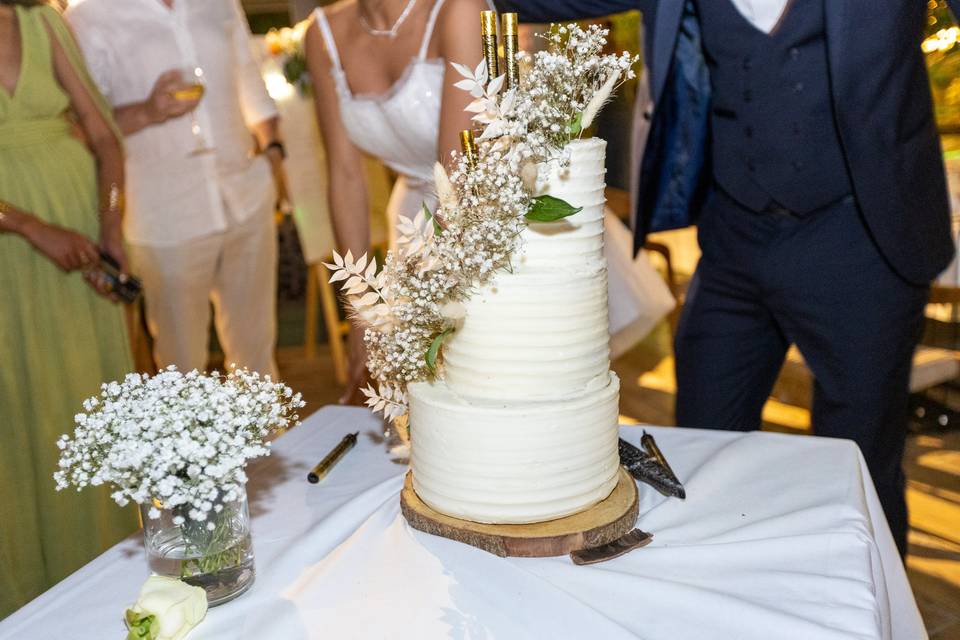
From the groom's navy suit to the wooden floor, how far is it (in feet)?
2.42

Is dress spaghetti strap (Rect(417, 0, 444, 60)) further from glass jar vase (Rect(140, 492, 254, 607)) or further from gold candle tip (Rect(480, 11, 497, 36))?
glass jar vase (Rect(140, 492, 254, 607))

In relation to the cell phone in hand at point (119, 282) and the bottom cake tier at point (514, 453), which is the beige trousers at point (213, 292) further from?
the bottom cake tier at point (514, 453)

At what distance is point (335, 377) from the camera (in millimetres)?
5305

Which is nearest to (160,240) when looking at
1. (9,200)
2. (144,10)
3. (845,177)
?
(144,10)

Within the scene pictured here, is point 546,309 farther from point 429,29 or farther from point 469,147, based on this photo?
point 429,29

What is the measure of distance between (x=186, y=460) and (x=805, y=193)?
145cm

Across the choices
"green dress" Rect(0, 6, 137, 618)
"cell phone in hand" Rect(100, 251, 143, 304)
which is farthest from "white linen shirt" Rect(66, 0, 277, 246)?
"cell phone in hand" Rect(100, 251, 143, 304)

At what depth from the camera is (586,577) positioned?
116 centimetres

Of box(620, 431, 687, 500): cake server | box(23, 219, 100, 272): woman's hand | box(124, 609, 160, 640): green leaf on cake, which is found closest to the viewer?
box(124, 609, 160, 640): green leaf on cake

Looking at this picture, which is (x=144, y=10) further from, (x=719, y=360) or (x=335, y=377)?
(x=335, y=377)

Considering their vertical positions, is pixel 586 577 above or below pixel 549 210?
below

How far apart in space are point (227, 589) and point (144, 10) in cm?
257

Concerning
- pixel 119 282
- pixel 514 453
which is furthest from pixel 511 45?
pixel 119 282

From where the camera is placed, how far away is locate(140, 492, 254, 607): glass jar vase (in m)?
1.10
